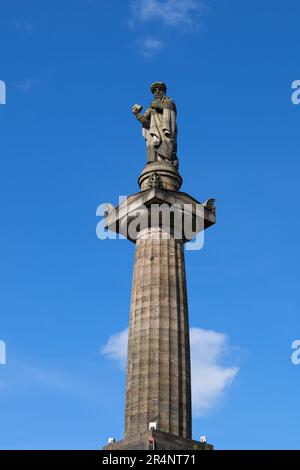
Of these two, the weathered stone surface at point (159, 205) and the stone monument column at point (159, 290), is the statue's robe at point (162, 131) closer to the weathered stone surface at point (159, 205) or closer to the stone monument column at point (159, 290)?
the stone monument column at point (159, 290)

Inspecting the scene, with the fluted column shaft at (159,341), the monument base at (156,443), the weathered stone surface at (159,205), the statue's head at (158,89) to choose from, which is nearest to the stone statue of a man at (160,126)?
the statue's head at (158,89)

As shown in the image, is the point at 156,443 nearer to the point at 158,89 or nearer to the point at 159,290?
the point at 159,290

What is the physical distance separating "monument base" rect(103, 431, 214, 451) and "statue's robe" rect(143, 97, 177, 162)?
13.6 m

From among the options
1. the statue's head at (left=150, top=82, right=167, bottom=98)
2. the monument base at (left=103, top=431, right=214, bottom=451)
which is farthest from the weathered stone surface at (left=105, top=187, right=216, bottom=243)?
the monument base at (left=103, top=431, right=214, bottom=451)

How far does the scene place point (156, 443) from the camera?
2958cm

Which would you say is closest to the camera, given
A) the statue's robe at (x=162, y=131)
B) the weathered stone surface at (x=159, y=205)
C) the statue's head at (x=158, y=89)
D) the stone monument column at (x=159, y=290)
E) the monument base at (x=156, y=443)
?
the monument base at (x=156, y=443)

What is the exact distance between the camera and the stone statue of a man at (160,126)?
38.8m

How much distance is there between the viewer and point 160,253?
35.6 m

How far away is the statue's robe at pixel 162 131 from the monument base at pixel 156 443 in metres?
13.6

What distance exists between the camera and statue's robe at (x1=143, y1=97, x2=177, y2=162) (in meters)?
38.7
